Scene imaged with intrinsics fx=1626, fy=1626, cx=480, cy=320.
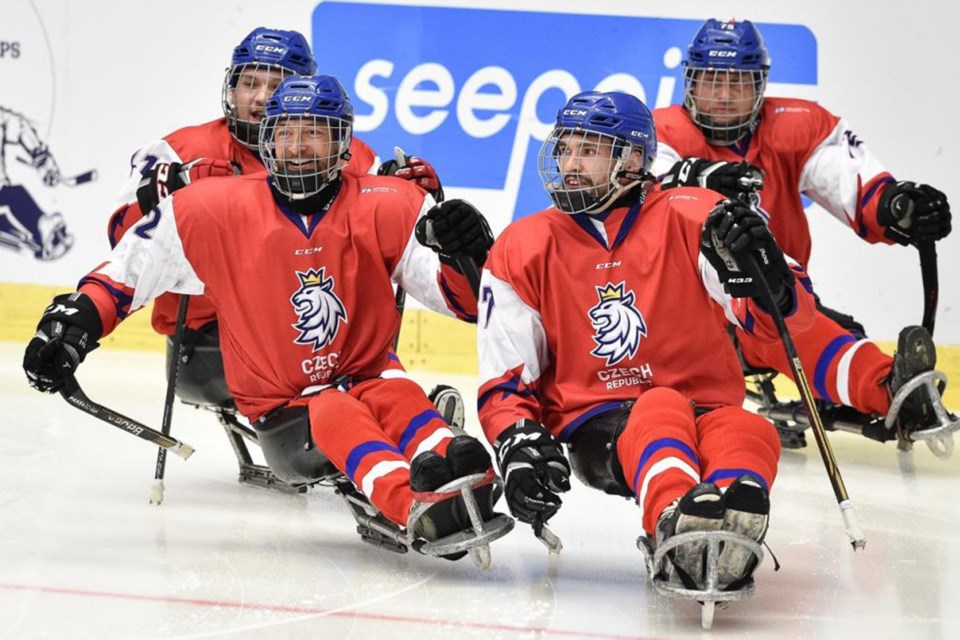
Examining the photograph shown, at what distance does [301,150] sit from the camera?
153 inches

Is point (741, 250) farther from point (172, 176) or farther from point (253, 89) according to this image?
point (253, 89)

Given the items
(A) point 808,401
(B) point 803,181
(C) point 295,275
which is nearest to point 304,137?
(C) point 295,275

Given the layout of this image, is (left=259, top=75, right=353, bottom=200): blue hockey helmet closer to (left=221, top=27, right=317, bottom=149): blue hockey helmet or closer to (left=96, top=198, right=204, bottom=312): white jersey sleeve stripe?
(left=96, top=198, right=204, bottom=312): white jersey sleeve stripe

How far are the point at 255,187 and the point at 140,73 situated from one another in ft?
9.43

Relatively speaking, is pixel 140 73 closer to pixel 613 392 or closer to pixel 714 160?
pixel 714 160

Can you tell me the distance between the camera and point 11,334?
676cm

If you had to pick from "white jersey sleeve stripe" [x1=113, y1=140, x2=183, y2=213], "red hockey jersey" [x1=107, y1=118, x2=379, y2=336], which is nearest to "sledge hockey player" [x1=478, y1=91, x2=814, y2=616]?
"red hockey jersey" [x1=107, y1=118, x2=379, y2=336]

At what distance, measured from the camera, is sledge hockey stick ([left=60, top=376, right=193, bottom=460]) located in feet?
12.7

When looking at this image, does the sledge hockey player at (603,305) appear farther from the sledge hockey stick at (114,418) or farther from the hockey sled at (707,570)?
the sledge hockey stick at (114,418)

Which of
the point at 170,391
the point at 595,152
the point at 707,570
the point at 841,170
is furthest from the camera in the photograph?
the point at 841,170

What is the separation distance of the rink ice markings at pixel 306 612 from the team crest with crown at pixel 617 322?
680mm

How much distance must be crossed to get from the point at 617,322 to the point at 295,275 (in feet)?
2.63

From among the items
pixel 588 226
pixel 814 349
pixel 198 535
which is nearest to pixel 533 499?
pixel 588 226

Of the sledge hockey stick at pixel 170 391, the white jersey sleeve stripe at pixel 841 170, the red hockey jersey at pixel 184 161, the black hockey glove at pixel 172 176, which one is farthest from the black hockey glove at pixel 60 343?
the white jersey sleeve stripe at pixel 841 170
